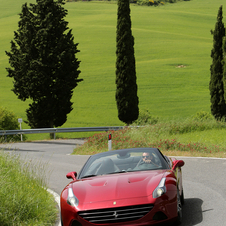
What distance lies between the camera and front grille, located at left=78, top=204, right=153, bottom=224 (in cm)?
523

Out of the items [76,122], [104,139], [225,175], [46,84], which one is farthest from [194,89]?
[225,175]

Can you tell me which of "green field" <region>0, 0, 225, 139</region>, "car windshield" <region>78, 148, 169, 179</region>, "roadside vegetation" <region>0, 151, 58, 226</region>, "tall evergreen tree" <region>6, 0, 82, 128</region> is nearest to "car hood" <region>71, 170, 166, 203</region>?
"car windshield" <region>78, 148, 169, 179</region>

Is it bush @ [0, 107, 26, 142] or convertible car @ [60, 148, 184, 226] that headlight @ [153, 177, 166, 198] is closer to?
convertible car @ [60, 148, 184, 226]

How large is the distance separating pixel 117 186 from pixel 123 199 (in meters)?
0.42

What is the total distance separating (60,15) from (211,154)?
69.6 ft

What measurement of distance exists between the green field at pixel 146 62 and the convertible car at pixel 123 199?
23.7 metres

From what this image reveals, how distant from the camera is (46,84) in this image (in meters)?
30.9

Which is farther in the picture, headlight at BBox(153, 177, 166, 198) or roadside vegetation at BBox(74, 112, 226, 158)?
roadside vegetation at BBox(74, 112, 226, 158)

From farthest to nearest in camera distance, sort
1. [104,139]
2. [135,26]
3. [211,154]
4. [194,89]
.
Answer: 1. [135,26]
2. [194,89]
3. [104,139]
4. [211,154]

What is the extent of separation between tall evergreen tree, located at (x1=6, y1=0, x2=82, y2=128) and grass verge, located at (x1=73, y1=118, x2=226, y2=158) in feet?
31.9

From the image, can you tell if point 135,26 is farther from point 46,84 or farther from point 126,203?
point 126,203

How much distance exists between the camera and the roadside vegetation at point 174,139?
16.4m

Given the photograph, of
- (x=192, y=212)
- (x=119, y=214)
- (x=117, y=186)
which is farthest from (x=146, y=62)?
(x=119, y=214)

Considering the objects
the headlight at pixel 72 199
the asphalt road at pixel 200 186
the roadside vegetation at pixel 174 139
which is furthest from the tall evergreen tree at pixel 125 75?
the headlight at pixel 72 199
